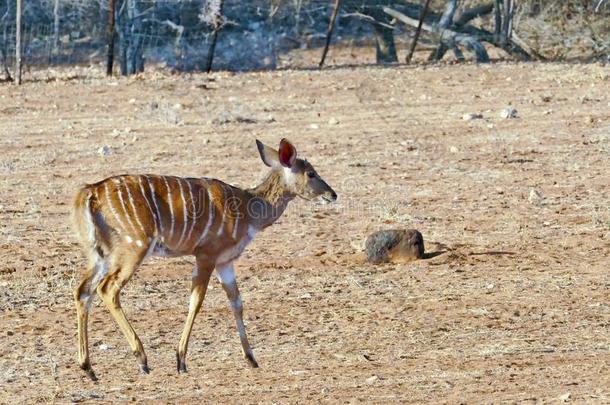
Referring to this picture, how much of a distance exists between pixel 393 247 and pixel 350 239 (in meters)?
1.14

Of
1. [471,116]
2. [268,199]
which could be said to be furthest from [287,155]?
[471,116]

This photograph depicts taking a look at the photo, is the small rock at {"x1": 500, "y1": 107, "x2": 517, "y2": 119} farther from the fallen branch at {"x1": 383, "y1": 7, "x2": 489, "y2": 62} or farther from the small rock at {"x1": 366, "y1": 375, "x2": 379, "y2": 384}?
the small rock at {"x1": 366, "y1": 375, "x2": 379, "y2": 384}

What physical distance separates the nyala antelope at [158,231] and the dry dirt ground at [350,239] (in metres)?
0.37

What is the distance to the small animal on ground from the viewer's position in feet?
36.6

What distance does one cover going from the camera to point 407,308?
9859 mm

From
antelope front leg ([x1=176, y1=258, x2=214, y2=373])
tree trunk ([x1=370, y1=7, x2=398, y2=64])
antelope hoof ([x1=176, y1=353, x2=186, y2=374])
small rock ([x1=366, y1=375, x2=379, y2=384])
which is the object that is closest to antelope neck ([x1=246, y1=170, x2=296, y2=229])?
antelope front leg ([x1=176, y1=258, x2=214, y2=373])

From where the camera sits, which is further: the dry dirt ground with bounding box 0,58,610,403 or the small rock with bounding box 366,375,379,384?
the dry dirt ground with bounding box 0,58,610,403

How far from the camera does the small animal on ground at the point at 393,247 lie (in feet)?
36.6

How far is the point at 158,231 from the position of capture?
27.1ft

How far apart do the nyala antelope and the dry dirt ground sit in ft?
1.21

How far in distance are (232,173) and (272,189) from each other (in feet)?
20.1

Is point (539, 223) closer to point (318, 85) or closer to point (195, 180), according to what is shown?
point (195, 180)

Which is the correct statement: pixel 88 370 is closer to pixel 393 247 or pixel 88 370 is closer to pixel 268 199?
pixel 268 199

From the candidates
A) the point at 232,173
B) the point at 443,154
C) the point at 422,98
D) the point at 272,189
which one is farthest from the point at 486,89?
the point at 272,189
